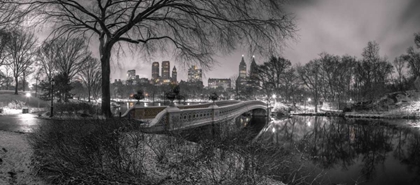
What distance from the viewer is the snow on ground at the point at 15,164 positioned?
15.3 feet

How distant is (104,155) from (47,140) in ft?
5.87

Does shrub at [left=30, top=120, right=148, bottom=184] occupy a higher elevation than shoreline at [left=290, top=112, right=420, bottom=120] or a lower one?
higher

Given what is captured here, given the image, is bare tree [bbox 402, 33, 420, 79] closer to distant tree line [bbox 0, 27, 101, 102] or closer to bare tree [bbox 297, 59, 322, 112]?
bare tree [bbox 297, 59, 322, 112]

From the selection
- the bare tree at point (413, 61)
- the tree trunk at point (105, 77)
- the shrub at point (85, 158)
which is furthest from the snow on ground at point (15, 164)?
the bare tree at point (413, 61)

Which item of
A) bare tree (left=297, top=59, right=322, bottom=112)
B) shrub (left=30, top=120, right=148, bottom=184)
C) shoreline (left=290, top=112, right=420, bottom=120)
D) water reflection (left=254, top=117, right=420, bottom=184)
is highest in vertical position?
bare tree (left=297, top=59, right=322, bottom=112)

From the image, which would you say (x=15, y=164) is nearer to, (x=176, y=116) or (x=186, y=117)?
(x=176, y=116)

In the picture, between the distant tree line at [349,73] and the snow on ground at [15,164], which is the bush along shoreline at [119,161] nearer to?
the snow on ground at [15,164]

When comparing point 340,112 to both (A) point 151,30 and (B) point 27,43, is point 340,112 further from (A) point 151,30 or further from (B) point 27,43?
(B) point 27,43

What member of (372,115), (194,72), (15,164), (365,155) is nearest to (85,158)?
(15,164)

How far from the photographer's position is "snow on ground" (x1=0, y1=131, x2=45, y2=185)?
184 inches

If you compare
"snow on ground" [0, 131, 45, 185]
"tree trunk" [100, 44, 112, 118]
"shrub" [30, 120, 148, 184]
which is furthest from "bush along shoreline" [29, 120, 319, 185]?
"tree trunk" [100, 44, 112, 118]

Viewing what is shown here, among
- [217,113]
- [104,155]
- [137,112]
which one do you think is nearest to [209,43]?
[104,155]

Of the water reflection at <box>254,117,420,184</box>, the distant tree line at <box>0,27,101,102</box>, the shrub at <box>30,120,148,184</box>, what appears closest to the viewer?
the shrub at <box>30,120,148,184</box>

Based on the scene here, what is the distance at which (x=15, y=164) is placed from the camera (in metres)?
5.42
